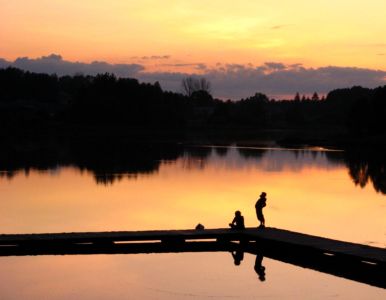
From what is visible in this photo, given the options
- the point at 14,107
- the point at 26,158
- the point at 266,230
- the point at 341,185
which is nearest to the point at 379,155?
the point at 341,185

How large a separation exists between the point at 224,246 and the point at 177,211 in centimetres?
1092

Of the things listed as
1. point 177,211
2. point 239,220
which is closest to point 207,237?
point 239,220

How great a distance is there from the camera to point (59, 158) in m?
74.4

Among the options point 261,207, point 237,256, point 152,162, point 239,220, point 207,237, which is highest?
point 261,207

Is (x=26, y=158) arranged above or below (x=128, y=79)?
below

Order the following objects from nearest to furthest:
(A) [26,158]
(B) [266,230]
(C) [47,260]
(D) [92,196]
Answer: (C) [47,260] → (B) [266,230] → (D) [92,196] → (A) [26,158]

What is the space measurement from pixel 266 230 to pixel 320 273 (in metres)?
4.26

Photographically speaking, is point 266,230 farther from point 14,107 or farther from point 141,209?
point 14,107

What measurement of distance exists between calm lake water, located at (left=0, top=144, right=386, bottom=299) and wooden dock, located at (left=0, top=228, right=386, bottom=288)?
2.26 ft

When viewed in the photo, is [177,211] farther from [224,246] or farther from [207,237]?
[207,237]

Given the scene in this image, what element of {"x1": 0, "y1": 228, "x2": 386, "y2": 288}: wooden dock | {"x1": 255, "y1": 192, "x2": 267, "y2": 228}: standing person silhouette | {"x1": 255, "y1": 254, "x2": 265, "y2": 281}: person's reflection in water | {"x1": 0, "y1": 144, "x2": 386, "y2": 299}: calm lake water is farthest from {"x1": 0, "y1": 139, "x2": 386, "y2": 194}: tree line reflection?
{"x1": 255, "y1": 254, "x2": 265, "y2": 281}: person's reflection in water

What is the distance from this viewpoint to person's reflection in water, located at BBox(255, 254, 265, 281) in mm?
21116

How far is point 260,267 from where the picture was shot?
22.3 meters

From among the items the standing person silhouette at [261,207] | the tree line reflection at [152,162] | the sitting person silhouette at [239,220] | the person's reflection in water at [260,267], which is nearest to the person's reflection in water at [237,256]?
the person's reflection in water at [260,267]
